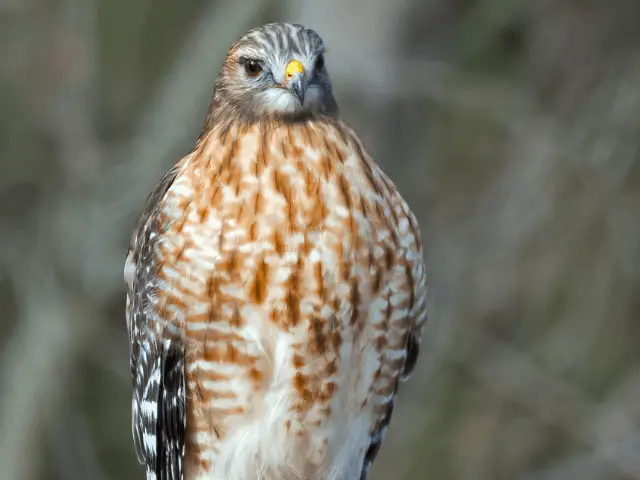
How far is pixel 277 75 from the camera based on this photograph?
3.47 metres

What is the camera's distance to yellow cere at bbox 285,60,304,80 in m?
3.41

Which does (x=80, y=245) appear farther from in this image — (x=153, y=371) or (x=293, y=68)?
(x=293, y=68)

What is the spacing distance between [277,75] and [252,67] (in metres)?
0.11

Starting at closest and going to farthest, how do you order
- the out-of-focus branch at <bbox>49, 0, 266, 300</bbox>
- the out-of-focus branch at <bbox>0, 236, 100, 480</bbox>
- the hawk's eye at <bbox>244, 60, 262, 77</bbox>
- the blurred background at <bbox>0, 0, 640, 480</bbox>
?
the hawk's eye at <bbox>244, 60, 262, 77</bbox>, the blurred background at <bbox>0, 0, 640, 480</bbox>, the out-of-focus branch at <bbox>49, 0, 266, 300</bbox>, the out-of-focus branch at <bbox>0, 236, 100, 480</bbox>

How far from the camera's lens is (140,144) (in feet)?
23.6

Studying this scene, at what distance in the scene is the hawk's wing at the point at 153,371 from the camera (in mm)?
3691

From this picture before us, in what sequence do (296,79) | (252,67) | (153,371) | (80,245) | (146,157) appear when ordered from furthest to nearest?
(80,245) < (146,157) < (153,371) < (252,67) < (296,79)

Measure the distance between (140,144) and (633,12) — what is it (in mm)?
2939

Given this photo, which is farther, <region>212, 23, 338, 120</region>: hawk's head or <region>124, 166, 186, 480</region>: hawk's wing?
<region>124, 166, 186, 480</region>: hawk's wing

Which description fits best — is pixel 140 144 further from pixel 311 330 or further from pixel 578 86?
pixel 311 330

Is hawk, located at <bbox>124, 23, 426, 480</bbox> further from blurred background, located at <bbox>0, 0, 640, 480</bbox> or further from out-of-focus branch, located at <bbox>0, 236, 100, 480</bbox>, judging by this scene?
out-of-focus branch, located at <bbox>0, 236, 100, 480</bbox>

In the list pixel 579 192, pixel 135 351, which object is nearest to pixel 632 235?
pixel 579 192

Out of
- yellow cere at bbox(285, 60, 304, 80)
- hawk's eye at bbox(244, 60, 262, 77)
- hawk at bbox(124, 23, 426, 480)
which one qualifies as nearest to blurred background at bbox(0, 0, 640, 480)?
hawk at bbox(124, 23, 426, 480)

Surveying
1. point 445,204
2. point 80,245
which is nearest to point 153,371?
point 80,245
